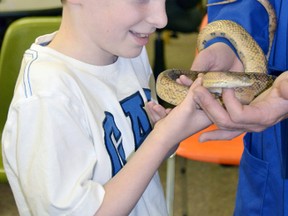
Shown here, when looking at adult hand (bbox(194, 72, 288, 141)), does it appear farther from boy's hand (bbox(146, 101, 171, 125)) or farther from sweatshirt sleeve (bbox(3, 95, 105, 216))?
sweatshirt sleeve (bbox(3, 95, 105, 216))

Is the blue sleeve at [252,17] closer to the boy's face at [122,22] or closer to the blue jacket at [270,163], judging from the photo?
the blue jacket at [270,163]

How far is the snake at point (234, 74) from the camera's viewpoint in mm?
1001

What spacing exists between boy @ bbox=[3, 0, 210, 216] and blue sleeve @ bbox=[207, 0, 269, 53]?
1.15 ft

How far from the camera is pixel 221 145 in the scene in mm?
1648

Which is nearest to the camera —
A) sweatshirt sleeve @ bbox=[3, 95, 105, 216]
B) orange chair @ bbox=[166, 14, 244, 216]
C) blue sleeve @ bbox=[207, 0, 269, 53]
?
sweatshirt sleeve @ bbox=[3, 95, 105, 216]

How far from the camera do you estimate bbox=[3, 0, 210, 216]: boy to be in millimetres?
846

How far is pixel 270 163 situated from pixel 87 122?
442mm

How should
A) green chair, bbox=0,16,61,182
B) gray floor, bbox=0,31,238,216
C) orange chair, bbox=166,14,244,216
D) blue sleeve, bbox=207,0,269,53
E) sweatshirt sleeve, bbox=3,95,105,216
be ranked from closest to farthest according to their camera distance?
sweatshirt sleeve, bbox=3,95,105,216 → blue sleeve, bbox=207,0,269,53 → orange chair, bbox=166,14,244,216 → green chair, bbox=0,16,61,182 → gray floor, bbox=0,31,238,216

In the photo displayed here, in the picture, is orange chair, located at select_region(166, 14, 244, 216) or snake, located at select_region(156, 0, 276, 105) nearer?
snake, located at select_region(156, 0, 276, 105)

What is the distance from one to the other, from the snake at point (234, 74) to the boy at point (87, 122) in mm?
79

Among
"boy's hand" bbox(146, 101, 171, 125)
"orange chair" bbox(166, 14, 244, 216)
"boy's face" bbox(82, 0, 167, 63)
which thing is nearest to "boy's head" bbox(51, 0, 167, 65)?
"boy's face" bbox(82, 0, 167, 63)

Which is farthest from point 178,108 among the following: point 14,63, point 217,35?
point 14,63

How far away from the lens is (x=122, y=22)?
0.93 meters

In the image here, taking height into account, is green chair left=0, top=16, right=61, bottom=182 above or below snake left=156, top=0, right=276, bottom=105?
below
